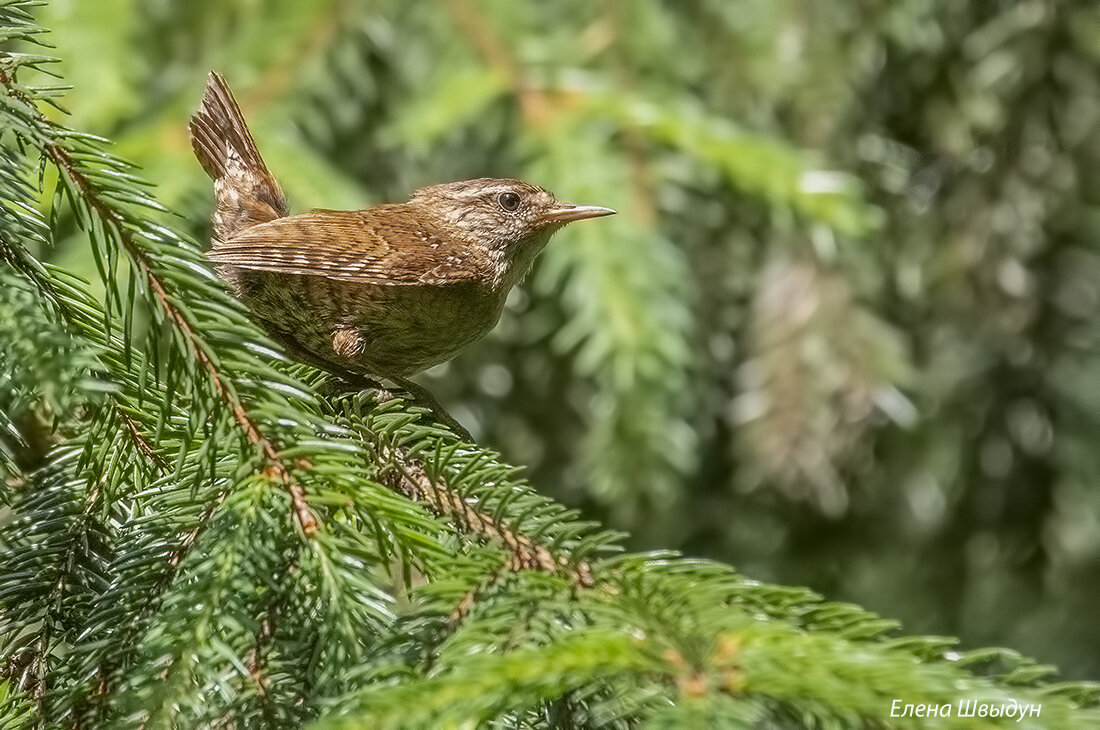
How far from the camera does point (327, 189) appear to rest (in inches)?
133

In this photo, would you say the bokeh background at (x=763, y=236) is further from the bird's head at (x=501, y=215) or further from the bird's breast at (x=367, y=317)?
the bird's breast at (x=367, y=317)

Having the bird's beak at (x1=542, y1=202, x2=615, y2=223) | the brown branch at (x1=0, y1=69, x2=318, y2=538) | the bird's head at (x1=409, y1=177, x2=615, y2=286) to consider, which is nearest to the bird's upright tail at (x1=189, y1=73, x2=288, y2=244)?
the bird's head at (x1=409, y1=177, x2=615, y2=286)

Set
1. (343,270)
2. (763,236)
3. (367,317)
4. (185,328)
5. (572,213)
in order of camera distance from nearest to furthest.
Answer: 1. (185,328)
2. (343,270)
3. (367,317)
4. (572,213)
5. (763,236)

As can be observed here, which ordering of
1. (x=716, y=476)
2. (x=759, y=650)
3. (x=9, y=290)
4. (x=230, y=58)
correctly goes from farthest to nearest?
(x=716, y=476)
(x=230, y=58)
(x=9, y=290)
(x=759, y=650)

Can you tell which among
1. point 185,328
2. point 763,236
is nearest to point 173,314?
point 185,328

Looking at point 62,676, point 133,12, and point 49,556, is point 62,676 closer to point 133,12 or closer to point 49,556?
point 49,556

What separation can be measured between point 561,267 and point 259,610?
6.26ft

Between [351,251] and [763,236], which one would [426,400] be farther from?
[763,236]

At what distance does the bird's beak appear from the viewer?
3077 mm

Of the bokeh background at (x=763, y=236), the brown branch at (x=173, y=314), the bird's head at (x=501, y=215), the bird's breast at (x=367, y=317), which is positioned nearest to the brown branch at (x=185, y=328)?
the brown branch at (x=173, y=314)

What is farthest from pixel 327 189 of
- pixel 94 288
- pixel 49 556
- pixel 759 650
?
pixel 759 650

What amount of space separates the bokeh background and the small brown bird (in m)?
0.15

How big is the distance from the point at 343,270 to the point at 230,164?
570 mm

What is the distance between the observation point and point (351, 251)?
9.66 ft
